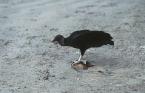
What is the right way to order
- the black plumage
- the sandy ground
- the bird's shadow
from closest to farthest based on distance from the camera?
→ the sandy ground < the black plumage < the bird's shadow

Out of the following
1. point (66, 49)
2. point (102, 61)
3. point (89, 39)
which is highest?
point (89, 39)

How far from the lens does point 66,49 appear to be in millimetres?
8250

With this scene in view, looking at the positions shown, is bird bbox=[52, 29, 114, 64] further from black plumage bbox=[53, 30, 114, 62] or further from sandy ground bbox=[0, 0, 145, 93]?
sandy ground bbox=[0, 0, 145, 93]

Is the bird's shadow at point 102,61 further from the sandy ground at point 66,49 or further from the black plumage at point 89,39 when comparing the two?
the black plumage at point 89,39

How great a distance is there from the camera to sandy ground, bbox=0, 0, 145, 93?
262 inches

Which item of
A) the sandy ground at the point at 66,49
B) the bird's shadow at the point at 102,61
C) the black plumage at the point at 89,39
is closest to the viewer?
the sandy ground at the point at 66,49

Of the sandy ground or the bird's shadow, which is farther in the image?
the bird's shadow

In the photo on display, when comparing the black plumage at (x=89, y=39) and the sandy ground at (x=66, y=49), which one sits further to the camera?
the black plumage at (x=89, y=39)

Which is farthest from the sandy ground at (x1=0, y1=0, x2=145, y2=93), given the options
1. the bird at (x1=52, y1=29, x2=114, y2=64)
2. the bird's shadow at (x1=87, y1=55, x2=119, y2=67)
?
the bird at (x1=52, y1=29, x2=114, y2=64)

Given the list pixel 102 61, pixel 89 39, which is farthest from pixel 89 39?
pixel 102 61

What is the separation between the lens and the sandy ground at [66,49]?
262 inches

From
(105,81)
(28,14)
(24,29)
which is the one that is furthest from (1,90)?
(28,14)

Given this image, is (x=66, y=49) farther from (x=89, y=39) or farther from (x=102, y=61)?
(x=89, y=39)

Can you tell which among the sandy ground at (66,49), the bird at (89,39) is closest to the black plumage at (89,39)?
the bird at (89,39)
